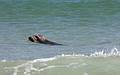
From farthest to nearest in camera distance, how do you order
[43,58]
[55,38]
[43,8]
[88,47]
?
[43,8]
[55,38]
[88,47]
[43,58]

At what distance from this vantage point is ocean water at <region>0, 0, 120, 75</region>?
869 cm

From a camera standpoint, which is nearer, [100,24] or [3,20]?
[100,24]

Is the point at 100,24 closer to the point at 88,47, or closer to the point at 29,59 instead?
the point at 88,47

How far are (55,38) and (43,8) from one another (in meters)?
5.16

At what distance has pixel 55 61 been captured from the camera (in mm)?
9070

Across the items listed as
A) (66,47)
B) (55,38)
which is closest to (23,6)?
(55,38)

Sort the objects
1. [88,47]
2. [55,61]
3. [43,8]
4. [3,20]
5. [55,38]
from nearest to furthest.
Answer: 1. [55,61]
2. [88,47]
3. [55,38]
4. [3,20]
5. [43,8]

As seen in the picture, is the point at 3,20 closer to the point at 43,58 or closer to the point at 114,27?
the point at 114,27

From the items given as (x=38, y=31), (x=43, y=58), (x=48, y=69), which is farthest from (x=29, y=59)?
Result: (x=38, y=31)

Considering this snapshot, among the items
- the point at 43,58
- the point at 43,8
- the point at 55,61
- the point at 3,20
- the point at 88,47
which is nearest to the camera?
the point at 55,61

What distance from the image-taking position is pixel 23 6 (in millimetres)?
17281

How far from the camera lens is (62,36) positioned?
39.9 feet

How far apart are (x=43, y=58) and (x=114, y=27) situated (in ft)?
12.0

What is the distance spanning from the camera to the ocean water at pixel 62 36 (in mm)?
8688
